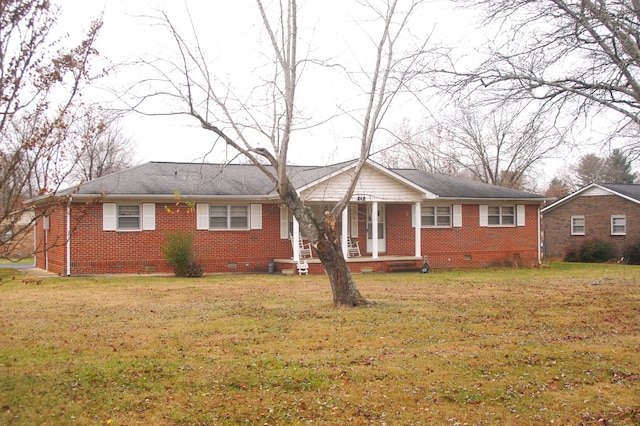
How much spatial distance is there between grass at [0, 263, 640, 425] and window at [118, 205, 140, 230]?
22.2 ft

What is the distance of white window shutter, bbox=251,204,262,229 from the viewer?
76.7 feet

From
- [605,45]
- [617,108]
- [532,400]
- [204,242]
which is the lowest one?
[532,400]

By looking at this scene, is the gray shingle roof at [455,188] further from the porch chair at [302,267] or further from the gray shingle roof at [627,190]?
the gray shingle roof at [627,190]

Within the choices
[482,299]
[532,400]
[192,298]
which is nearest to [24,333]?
[192,298]

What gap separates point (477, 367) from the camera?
8242mm

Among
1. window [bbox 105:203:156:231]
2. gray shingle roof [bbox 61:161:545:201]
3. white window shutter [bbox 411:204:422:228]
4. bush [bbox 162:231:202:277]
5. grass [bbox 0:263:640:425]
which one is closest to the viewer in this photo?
grass [bbox 0:263:640:425]

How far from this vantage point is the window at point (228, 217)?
75.5 ft

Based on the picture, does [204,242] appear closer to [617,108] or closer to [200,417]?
[617,108]

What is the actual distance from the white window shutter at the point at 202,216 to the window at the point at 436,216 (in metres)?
8.80

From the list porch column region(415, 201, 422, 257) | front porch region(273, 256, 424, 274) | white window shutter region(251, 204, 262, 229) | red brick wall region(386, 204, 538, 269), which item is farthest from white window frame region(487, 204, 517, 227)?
white window shutter region(251, 204, 262, 229)

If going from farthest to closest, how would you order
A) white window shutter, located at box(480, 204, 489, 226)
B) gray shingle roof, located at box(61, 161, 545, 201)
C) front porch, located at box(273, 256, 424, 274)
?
1. white window shutter, located at box(480, 204, 489, 226)
2. front porch, located at box(273, 256, 424, 274)
3. gray shingle roof, located at box(61, 161, 545, 201)

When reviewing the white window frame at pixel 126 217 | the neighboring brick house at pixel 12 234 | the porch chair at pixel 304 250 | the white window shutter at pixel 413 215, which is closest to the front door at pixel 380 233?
the white window shutter at pixel 413 215

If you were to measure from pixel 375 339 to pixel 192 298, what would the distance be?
637 cm

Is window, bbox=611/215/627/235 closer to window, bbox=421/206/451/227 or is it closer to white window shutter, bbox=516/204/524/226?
white window shutter, bbox=516/204/524/226
